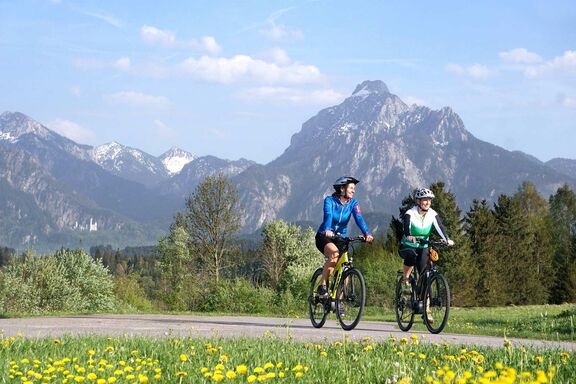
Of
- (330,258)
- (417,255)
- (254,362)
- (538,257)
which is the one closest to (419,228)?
(417,255)

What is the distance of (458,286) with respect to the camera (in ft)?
177

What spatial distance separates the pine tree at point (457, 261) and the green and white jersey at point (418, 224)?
4081 centimetres

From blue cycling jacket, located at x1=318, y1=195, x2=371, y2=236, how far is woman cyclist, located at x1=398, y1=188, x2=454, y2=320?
0.83 meters

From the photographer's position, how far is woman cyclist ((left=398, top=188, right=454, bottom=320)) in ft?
41.3

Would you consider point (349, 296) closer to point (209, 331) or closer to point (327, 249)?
point (327, 249)

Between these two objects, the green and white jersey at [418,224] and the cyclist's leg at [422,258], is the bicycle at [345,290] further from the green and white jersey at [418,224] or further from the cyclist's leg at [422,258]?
the cyclist's leg at [422,258]

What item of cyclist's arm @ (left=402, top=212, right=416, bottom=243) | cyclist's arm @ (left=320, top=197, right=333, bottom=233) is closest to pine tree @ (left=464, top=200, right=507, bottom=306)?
cyclist's arm @ (left=402, top=212, right=416, bottom=243)

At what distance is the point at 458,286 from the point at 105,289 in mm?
28009

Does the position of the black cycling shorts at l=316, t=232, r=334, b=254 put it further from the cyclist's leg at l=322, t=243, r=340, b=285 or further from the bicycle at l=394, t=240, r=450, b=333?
the bicycle at l=394, t=240, r=450, b=333

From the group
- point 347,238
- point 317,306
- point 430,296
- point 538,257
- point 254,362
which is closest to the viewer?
point 254,362

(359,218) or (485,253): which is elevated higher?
(485,253)

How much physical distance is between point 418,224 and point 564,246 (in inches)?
2849

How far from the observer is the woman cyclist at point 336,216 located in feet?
39.9

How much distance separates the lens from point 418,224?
12.7 meters
